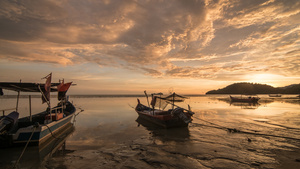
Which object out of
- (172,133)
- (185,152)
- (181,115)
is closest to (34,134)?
(185,152)

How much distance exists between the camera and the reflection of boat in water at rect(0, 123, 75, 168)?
756cm

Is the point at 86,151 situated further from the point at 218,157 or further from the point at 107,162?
the point at 218,157

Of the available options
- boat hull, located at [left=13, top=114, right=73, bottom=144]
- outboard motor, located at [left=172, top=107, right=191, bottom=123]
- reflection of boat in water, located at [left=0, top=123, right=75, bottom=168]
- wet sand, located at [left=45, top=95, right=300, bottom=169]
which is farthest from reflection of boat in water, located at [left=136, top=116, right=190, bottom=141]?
boat hull, located at [left=13, top=114, right=73, bottom=144]

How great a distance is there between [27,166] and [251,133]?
15.6 m

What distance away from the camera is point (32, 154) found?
8852 millimetres

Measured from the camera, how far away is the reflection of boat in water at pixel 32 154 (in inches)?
297

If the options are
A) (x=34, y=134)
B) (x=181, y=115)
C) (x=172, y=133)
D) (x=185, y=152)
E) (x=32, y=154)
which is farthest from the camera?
(x=181, y=115)

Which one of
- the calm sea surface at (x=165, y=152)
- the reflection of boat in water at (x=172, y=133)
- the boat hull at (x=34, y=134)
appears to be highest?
the boat hull at (x=34, y=134)

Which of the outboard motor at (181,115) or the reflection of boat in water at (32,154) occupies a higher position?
the outboard motor at (181,115)

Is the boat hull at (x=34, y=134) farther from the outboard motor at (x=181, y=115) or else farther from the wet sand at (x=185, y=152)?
the outboard motor at (x=181, y=115)

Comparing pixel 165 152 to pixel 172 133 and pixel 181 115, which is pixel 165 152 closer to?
pixel 172 133

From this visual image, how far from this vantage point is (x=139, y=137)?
12195 millimetres

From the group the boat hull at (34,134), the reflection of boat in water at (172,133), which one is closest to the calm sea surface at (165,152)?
the reflection of boat in water at (172,133)

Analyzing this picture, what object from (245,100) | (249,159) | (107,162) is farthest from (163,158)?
(245,100)
